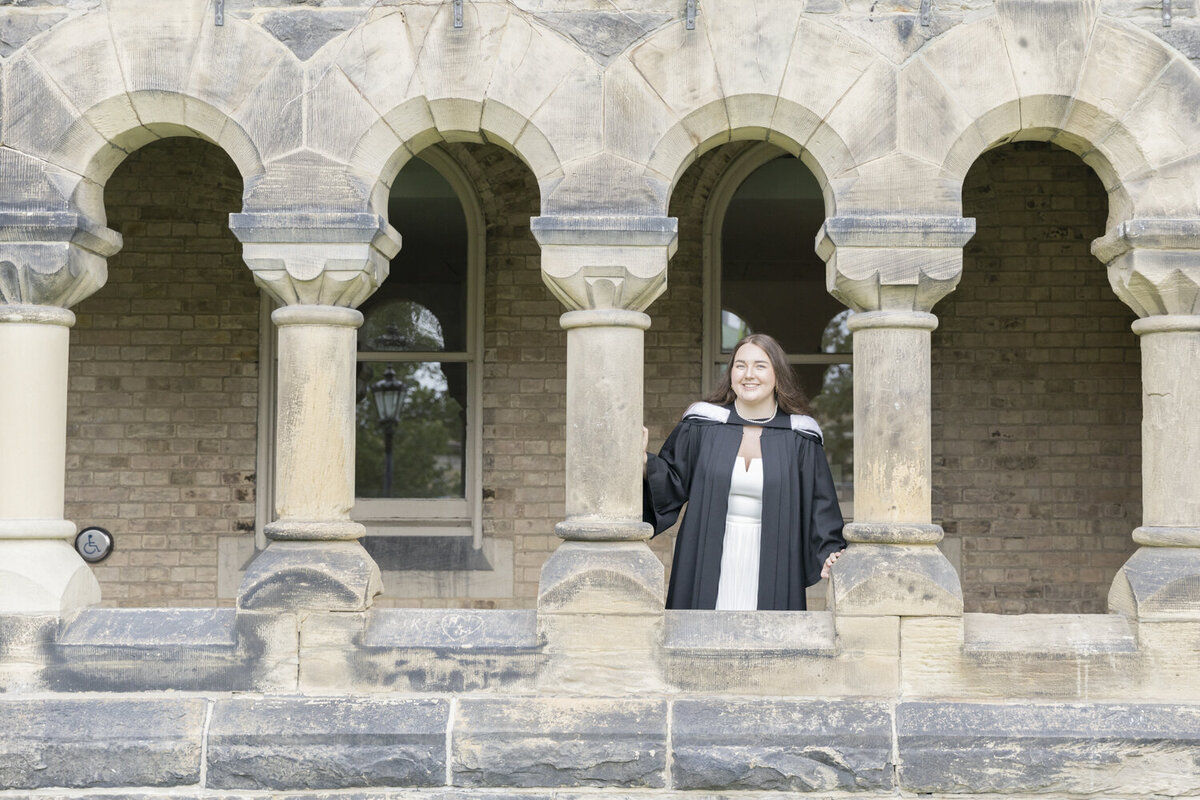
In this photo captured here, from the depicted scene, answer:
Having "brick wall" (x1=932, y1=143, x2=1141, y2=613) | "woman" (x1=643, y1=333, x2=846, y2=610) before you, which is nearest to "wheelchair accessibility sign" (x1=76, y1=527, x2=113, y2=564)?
"woman" (x1=643, y1=333, x2=846, y2=610)

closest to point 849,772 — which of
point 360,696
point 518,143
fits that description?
point 360,696

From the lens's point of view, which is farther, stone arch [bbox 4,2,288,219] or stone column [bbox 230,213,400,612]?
stone arch [bbox 4,2,288,219]

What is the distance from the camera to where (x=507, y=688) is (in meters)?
4.09

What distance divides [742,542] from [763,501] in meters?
0.17

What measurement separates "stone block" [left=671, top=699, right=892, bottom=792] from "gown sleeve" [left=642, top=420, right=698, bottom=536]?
0.82 meters

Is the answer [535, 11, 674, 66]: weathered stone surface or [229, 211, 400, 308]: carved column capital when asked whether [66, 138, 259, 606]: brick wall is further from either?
[535, 11, 674, 66]: weathered stone surface

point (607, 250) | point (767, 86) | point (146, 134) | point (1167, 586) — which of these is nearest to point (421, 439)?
point (146, 134)

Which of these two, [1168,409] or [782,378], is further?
[782,378]

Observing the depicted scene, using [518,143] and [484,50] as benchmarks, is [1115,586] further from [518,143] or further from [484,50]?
[484,50]

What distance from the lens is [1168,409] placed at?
13.5 ft

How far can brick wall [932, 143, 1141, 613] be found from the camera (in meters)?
6.38

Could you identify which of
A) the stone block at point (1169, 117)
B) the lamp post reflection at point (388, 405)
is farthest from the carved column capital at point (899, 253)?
the lamp post reflection at point (388, 405)

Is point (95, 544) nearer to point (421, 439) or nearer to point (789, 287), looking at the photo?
point (421, 439)

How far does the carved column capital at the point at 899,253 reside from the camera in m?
4.07
